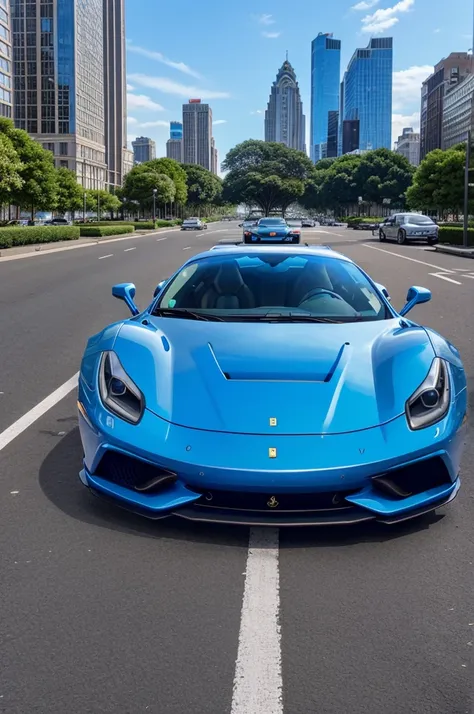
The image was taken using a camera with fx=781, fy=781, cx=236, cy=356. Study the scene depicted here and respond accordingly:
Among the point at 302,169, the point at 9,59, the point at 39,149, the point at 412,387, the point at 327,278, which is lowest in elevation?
the point at 412,387

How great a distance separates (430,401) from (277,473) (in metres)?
0.90

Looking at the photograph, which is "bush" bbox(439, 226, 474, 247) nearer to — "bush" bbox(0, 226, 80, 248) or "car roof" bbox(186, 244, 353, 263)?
"bush" bbox(0, 226, 80, 248)

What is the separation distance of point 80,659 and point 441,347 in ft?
8.07

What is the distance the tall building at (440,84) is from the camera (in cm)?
18238

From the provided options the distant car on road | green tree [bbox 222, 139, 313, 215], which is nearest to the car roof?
the distant car on road

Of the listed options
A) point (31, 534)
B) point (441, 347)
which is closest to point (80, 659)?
point (31, 534)

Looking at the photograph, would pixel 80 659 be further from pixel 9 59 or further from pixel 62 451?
pixel 9 59

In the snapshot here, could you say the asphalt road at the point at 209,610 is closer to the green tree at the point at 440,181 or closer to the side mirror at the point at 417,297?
the side mirror at the point at 417,297

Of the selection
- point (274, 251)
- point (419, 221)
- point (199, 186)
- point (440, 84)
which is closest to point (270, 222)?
point (419, 221)

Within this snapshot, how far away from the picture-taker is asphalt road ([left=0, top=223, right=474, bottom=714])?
2.37 metres

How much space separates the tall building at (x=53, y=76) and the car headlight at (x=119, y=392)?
510ft

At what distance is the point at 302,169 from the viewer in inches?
5428

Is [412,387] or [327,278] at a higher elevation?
[327,278]

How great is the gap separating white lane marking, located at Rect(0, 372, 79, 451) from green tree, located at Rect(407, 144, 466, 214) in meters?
68.7
